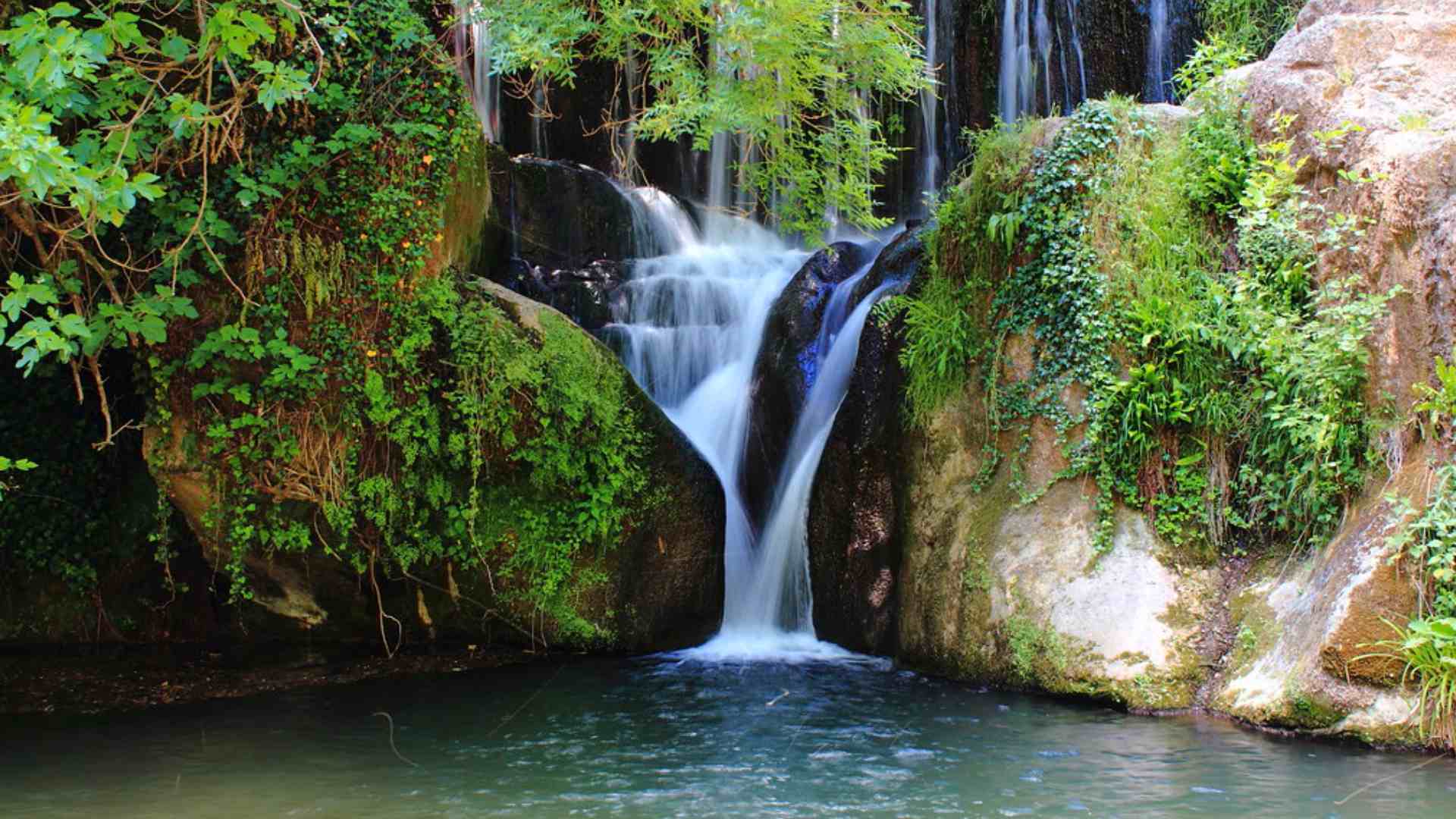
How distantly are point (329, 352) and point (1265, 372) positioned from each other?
6226mm

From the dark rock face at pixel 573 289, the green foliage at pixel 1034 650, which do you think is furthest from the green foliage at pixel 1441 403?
the dark rock face at pixel 573 289

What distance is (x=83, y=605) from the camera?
9.98 meters

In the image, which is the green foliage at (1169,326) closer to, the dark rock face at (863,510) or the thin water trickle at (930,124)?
the dark rock face at (863,510)

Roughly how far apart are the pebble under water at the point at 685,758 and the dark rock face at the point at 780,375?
2.40 m

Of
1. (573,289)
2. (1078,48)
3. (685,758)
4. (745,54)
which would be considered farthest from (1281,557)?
(1078,48)

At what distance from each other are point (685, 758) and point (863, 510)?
10.7 feet

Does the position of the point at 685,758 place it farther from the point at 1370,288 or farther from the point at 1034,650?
the point at 1370,288

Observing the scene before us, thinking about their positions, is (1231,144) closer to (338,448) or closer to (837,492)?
(837,492)

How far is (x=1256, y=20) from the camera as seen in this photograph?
→ 13.4 meters

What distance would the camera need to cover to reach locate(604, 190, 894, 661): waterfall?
956 cm

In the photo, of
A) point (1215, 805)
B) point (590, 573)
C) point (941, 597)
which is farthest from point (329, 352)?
point (1215, 805)

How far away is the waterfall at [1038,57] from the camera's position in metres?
15.4

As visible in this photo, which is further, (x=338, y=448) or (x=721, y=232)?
(x=721, y=232)

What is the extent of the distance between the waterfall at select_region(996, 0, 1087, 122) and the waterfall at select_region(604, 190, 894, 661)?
4088 mm
